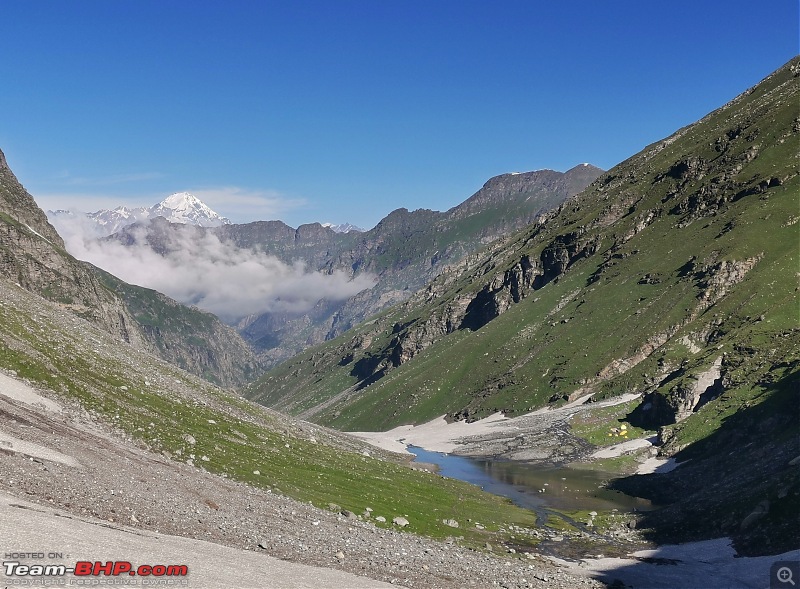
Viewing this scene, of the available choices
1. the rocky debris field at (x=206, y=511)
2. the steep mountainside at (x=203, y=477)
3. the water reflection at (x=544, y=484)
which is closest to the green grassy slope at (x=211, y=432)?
the steep mountainside at (x=203, y=477)

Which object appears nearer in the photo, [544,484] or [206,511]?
[206,511]

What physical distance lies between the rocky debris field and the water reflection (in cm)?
5331

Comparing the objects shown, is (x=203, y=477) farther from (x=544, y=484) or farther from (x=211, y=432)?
(x=544, y=484)

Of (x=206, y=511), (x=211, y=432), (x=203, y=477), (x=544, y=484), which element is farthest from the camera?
(x=544, y=484)

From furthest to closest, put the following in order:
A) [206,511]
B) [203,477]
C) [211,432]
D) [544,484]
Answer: [544,484], [211,432], [203,477], [206,511]

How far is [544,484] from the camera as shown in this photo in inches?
5920

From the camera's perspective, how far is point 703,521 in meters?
90.8

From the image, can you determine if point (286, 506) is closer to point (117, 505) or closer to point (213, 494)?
point (213, 494)

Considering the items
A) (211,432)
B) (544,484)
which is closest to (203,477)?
(211,432)

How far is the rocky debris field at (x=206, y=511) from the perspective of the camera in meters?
50.1

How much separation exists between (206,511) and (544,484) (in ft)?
355

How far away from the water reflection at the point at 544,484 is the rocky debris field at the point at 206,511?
53307 mm

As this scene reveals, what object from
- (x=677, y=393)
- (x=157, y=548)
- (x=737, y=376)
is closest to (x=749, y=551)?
(x=157, y=548)

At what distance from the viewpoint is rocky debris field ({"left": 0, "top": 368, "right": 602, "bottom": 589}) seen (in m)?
50.1
